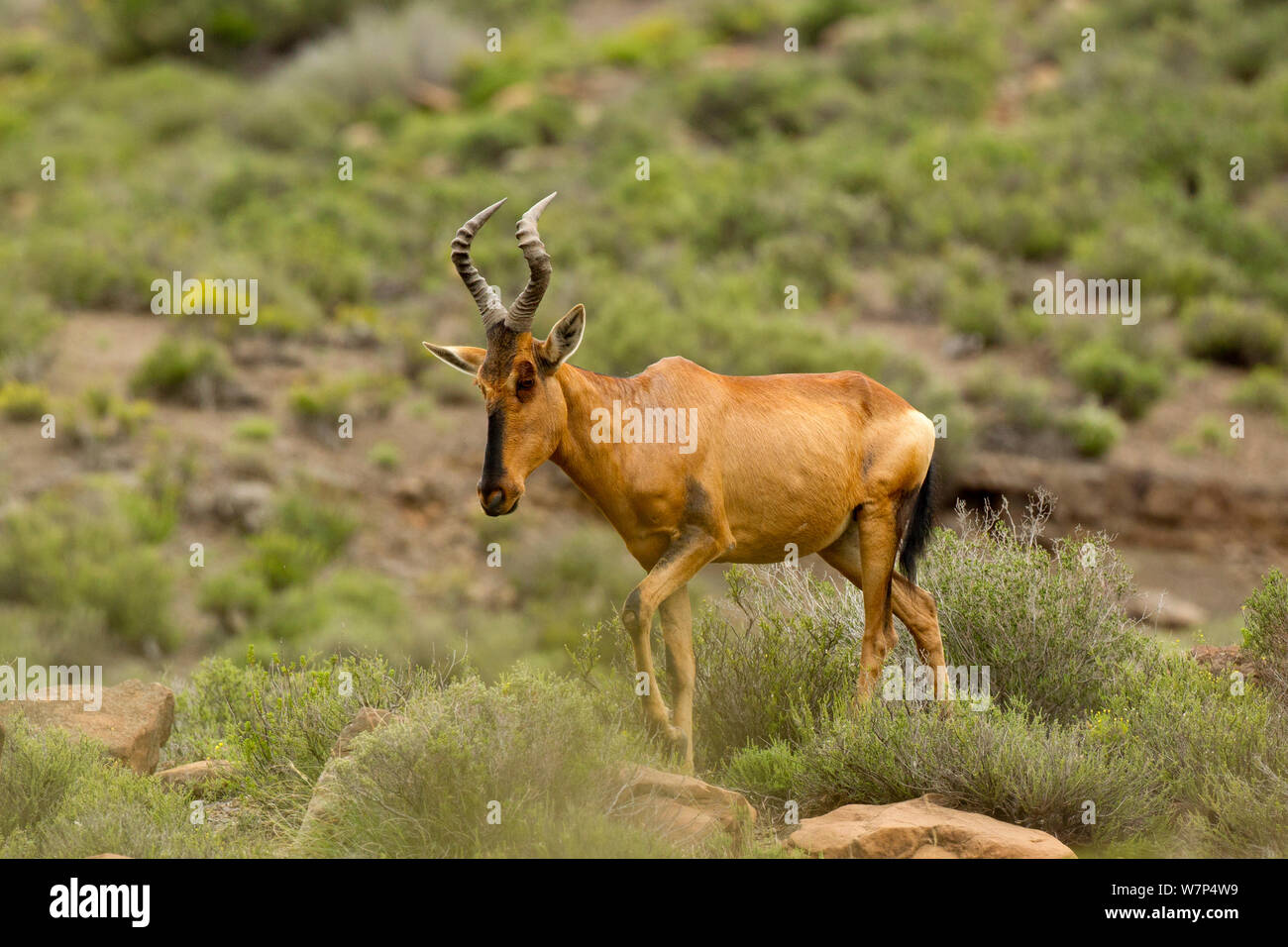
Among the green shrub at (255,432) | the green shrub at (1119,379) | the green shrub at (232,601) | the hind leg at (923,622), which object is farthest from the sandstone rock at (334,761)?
the green shrub at (1119,379)

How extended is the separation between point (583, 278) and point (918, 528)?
16.8 m

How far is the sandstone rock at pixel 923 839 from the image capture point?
630 centimetres

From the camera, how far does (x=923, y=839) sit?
6383mm

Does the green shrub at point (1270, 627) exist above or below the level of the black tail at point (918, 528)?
below

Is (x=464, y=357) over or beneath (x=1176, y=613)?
over

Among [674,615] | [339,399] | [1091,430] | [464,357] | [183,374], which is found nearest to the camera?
[464,357]

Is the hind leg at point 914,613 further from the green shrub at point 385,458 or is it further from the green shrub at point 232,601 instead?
the green shrub at point 385,458

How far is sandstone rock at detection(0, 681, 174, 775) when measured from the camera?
8.40m

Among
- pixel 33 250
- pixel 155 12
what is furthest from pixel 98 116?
pixel 33 250

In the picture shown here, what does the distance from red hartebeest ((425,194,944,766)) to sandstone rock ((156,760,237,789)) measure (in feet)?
8.95

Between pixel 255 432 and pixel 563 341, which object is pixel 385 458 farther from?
pixel 563 341

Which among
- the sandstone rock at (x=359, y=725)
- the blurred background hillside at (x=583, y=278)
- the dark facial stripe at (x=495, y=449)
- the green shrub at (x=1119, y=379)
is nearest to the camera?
the dark facial stripe at (x=495, y=449)

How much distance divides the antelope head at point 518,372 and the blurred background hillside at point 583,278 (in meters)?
5.52

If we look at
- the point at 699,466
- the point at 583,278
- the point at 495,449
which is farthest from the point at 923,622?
the point at 583,278
